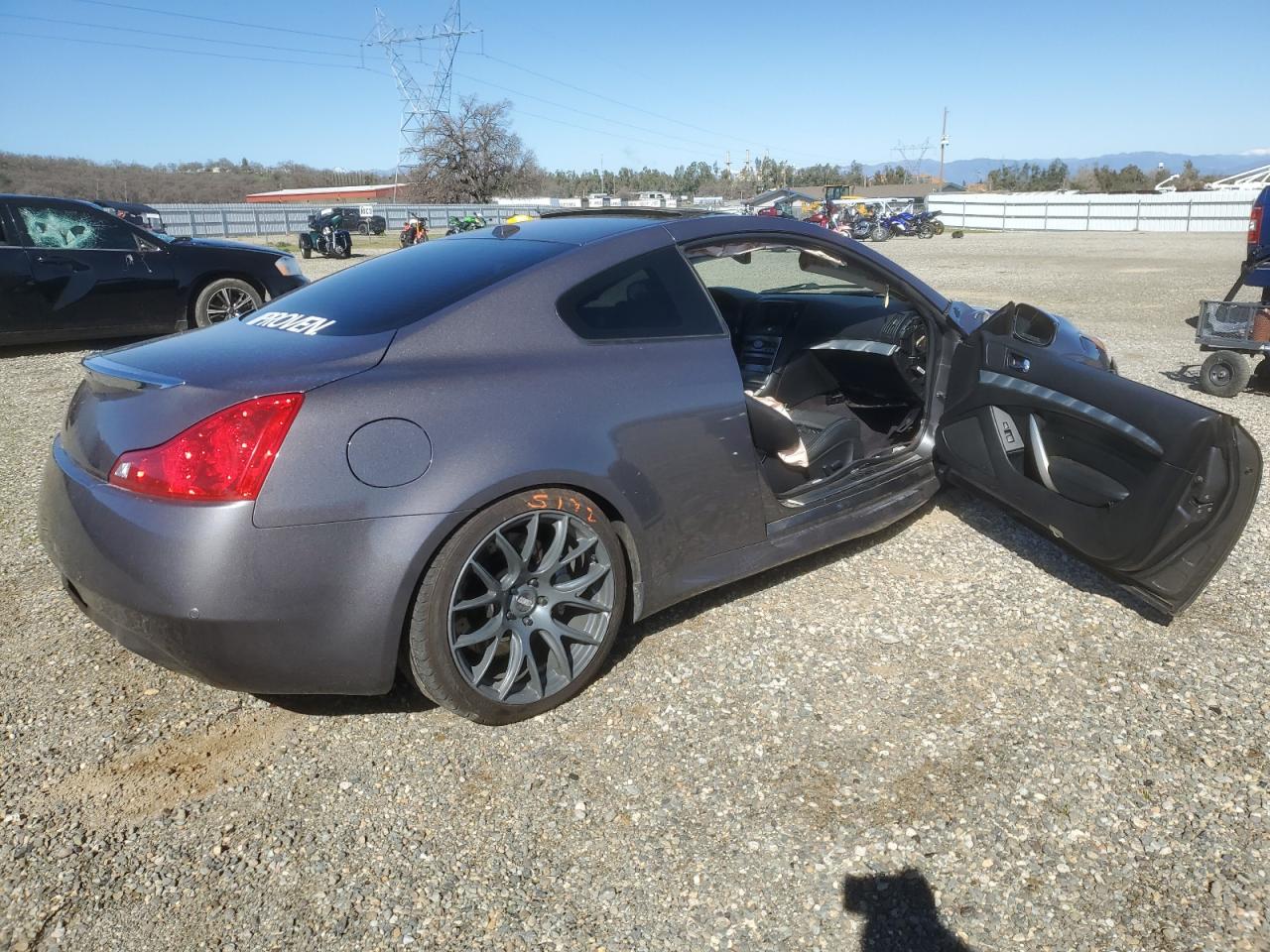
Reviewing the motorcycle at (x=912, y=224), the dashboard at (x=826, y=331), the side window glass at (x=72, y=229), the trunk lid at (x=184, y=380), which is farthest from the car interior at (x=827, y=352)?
the motorcycle at (x=912, y=224)

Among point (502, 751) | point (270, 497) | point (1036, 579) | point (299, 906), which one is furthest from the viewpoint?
point (1036, 579)

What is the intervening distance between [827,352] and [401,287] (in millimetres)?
2399

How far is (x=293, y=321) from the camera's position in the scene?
9.48ft

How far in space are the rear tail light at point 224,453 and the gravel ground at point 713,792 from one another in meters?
0.85

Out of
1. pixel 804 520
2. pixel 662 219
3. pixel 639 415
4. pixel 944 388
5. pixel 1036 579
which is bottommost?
pixel 1036 579

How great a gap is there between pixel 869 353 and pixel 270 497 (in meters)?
3.10

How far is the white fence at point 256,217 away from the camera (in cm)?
3378

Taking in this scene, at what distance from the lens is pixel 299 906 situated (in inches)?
80.2

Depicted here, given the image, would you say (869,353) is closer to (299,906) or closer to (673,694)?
(673,694)

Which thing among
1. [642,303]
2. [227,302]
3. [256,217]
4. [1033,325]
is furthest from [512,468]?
[256,217]

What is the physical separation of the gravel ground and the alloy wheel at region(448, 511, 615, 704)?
171 mm

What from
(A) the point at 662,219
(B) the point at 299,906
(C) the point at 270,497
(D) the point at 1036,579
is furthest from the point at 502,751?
(D) the point at 1036,579

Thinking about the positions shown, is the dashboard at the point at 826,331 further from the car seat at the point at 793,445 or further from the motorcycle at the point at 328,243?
the motorcycle at the point at 328,243

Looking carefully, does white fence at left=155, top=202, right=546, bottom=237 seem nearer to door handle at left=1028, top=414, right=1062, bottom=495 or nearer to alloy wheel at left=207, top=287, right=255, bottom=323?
alloy wheel at left=207, top=287, right=255, bottom=323
